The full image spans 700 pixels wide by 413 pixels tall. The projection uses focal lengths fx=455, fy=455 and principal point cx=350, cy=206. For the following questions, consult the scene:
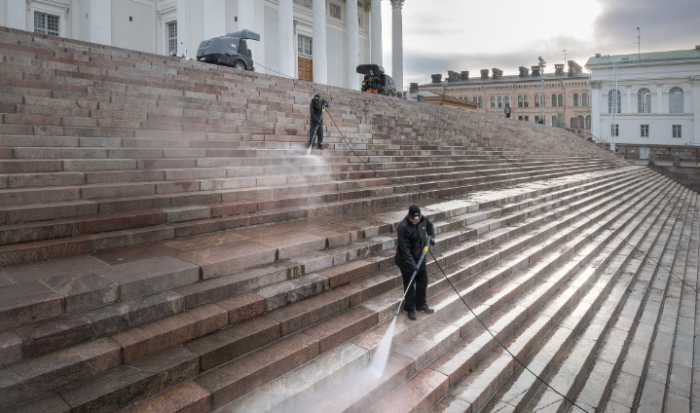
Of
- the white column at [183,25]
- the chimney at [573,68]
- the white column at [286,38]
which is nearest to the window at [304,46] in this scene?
the white column at [286,38]

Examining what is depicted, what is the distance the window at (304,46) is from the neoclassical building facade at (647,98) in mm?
38452

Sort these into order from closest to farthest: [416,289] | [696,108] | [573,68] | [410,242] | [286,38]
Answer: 1. [410,242]
2. [416,289]
3. [286,38]
4. [696,108]
5. [573,68]

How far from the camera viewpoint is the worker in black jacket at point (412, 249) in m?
5.21

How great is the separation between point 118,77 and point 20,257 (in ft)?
23.2

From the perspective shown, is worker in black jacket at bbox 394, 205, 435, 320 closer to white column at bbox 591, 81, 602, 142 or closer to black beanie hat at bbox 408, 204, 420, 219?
black beanie hat at bbox 408, 204, 420, 219

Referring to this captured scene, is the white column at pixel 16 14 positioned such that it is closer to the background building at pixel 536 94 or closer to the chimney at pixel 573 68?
the background building at pixel 536 94

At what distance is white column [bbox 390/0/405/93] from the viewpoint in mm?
32594

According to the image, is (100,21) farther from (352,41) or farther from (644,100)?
(644,100)

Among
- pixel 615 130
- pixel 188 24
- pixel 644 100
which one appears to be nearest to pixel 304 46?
pixel 188 24

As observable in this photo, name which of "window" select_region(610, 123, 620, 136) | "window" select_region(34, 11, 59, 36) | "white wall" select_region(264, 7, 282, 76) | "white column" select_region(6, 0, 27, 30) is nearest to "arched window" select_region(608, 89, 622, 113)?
"window" select_region(610, 123, 620, 136)

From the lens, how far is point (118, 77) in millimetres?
10414

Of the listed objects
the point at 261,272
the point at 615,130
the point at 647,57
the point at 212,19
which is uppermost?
the point at 647,57

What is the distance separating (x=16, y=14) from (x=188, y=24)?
693 cm

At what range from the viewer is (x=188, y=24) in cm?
2236
